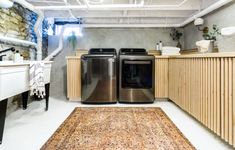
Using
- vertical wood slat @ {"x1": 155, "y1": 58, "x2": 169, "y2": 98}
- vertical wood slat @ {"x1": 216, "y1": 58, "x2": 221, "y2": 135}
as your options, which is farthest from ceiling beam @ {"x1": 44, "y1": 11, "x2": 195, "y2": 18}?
vertical wood slat @ {"x1": 216, "y1": 58, "x2": 221, "y2": 135}

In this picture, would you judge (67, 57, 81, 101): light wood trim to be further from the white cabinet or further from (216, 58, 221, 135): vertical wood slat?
(216, 58, 221, 135): vertical wood slat

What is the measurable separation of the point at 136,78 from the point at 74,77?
127 cm

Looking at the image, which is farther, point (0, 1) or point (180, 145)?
point (0, 1)

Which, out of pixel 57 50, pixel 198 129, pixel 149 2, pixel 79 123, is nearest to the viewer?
pixel 198 129

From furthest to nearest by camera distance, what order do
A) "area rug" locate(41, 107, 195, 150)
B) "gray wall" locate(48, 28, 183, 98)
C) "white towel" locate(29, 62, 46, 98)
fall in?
"gray wall" locate(48, 28, 183, 98)
"white towel" locate(29, 62, 46, 98)
"area rug" locate(41, 107, 195, 150)

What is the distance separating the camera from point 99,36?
19.5 feet

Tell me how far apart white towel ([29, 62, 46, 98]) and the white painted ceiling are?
1458 millimetres

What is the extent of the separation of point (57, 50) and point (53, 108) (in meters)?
1.90

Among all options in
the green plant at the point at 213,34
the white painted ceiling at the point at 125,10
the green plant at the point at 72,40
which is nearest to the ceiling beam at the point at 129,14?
the white painted ceiling at the point at 125,10

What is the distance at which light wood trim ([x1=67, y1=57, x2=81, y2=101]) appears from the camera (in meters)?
4.81

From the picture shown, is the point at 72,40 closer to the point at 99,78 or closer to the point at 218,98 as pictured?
the point at 99,78

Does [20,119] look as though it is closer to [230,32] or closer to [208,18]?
[230,32]

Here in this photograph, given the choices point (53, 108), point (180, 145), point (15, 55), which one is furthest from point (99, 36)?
point (180, 145)

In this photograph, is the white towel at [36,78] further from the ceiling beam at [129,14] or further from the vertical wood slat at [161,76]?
the vertical wood slat at [161,76]
